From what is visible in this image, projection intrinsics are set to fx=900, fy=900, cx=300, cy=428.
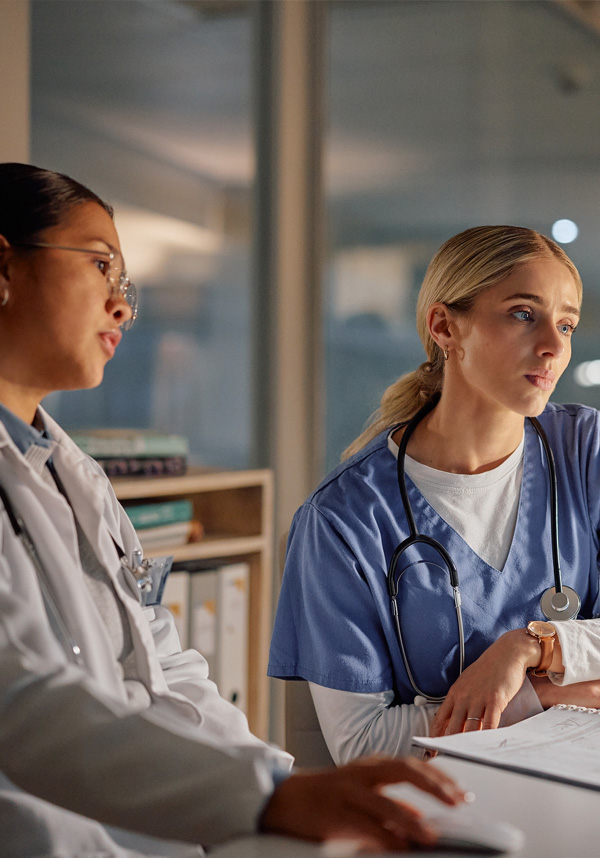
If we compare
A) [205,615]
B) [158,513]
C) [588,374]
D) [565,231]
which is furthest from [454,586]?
[565,231]

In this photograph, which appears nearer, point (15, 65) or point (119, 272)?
point (119, 272)

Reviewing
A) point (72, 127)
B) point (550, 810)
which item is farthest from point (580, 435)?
point (72, 127)

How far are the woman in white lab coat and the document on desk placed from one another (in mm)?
238

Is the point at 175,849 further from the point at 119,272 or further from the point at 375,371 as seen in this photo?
the point at 375,371

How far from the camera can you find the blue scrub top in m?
1.44

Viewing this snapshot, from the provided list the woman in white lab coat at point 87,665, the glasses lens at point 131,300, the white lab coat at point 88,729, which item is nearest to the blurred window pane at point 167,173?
the glasses lens at point 131,300

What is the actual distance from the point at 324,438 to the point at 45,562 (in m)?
2.30

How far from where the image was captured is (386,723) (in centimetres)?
136

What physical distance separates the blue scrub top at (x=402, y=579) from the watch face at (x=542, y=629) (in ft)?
0.33

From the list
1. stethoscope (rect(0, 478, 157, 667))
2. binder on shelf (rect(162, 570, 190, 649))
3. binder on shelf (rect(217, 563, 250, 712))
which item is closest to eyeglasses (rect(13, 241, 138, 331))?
stethoscope (rect(0, 478, 157, 667))

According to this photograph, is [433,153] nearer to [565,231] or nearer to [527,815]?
[565,231]

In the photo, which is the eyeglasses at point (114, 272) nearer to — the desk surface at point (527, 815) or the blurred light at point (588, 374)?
the desk surface at point (527, 815)

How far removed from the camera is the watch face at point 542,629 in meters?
1.37

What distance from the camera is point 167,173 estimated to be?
294 centimetres
